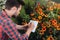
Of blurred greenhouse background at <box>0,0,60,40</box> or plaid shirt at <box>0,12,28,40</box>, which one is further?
blurred greenhouse background at <box>0,0,60,40</box>

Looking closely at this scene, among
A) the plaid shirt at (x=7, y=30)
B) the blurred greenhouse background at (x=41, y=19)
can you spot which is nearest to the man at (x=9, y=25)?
the plaid shirt at (x=7, y=30)

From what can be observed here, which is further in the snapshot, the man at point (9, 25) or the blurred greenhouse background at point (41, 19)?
the blurred greenhouse background at point (41, 19)

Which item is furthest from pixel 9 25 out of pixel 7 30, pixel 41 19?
pixel 41 19

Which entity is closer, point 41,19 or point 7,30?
point 7,30

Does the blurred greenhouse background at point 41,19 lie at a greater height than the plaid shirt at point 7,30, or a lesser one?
lesser

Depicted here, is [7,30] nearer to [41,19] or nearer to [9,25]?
[9,25]

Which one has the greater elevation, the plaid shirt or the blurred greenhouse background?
the plaid shirt

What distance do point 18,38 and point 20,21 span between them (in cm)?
205

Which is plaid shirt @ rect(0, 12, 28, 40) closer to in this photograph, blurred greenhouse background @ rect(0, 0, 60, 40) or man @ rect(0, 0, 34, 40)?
man @ rect(0, 0, 34, 40)

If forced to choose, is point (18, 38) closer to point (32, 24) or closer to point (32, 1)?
point (32, 24)

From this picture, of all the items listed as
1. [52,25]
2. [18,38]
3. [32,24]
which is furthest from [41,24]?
[18,38]

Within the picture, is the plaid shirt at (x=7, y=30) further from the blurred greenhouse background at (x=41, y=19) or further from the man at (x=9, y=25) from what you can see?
the blurred greenhouse background at (x=41, y=19)

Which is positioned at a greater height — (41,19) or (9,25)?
(9,25)

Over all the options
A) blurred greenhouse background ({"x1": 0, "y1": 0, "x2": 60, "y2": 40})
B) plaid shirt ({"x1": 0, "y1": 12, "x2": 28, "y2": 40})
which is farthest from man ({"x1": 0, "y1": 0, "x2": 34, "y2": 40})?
blurred greenhouse background ({"x1": 0, "y1": 0, "x2": 60, "y2": 40})
